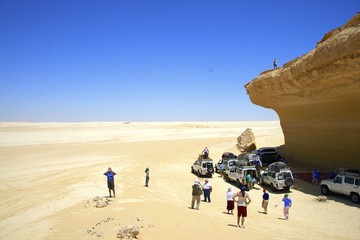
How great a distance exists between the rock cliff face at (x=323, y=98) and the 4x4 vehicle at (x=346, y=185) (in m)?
3.88

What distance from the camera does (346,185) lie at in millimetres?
15750

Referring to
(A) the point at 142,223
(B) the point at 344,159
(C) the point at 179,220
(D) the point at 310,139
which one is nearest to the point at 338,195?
(B) the point at 344,159

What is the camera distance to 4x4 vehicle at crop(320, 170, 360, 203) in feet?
49.8

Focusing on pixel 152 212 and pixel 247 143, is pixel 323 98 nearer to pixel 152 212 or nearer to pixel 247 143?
pixel 152 212

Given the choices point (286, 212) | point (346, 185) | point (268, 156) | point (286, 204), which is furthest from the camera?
point (268, 156)

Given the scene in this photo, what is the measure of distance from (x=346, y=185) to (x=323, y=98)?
26.4 ft

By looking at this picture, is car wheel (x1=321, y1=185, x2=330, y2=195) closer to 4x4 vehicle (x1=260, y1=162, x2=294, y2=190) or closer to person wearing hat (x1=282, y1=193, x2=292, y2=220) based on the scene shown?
4x4 vehicle (x1=260, y1=162, x2=294, y2=190)

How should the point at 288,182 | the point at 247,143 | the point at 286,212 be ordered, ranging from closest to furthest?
the point at 286,212 < the point at 288,182 < the point at 247,143

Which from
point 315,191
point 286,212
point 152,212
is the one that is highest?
point 152,212

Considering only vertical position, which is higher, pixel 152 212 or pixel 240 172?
pixel 240 172

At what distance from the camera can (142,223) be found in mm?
11297

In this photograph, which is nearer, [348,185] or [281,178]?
[348,185]

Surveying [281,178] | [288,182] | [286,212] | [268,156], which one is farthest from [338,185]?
[268,156]

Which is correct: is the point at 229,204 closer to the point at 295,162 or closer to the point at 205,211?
the point at 205,211
